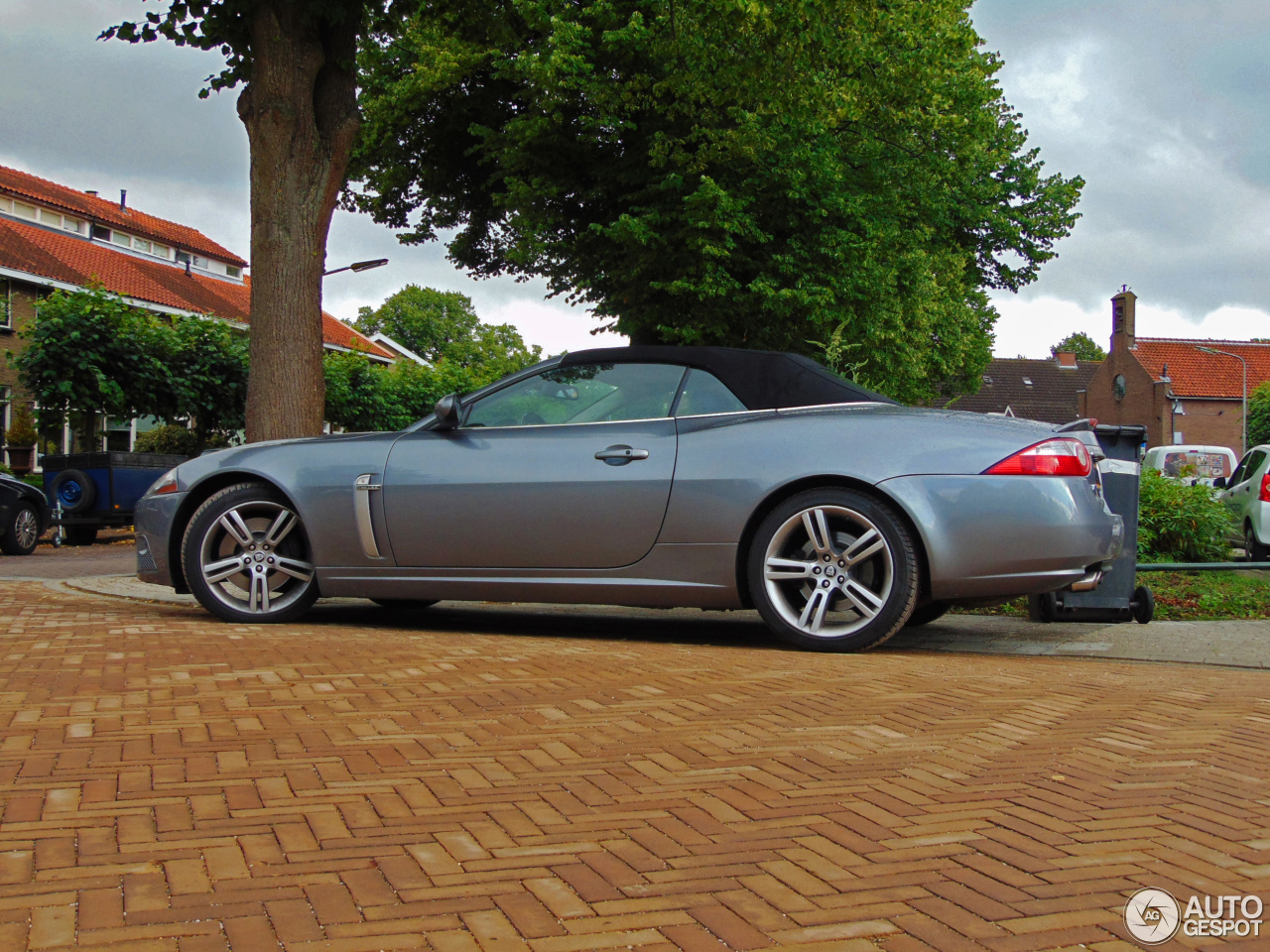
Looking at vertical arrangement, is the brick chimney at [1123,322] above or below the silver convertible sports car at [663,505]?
above

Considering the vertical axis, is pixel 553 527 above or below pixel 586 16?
below

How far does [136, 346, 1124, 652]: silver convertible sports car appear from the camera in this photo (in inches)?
201

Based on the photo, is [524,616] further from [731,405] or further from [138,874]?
[138,874]

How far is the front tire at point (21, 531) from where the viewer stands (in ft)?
51.1

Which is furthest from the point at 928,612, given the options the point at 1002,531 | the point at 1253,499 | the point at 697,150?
the point at 697,150

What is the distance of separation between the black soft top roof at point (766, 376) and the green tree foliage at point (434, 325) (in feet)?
297

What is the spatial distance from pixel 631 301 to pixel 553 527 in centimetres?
1506

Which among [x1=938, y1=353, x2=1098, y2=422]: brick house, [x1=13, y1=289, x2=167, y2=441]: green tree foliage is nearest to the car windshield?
[x1=13, y1=289, x2=167, y2=441]: green tree foliage

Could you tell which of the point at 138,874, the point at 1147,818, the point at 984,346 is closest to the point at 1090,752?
the point at 1147,818

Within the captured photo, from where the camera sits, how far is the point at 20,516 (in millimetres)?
15688

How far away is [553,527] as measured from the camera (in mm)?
5742

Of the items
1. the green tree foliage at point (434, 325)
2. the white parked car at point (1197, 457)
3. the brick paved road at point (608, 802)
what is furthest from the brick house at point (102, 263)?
the green tree foliage at point (434, 325)

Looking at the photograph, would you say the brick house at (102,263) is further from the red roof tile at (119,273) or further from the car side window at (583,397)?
the car side window at (583,397)
